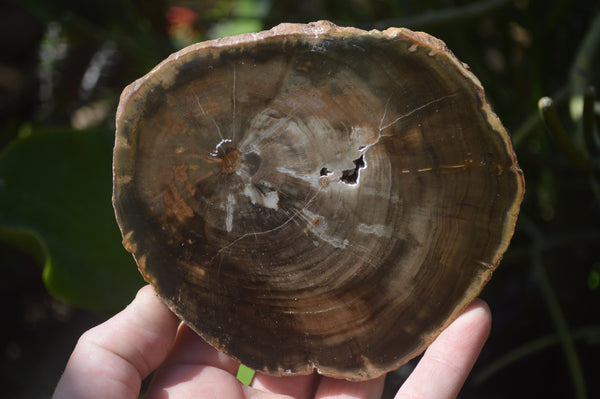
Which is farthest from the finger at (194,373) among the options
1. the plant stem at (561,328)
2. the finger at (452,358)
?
the plant stem at (561,328)

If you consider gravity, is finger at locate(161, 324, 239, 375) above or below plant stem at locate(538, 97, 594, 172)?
below

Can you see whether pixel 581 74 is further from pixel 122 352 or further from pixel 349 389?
pixel 122 352

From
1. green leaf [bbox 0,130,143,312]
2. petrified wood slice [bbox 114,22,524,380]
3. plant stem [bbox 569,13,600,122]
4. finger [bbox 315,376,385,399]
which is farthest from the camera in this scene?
green leaf [bbox 0,130,143,312]

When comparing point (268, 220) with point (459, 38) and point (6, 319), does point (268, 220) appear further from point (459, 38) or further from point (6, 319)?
point (6, 319)

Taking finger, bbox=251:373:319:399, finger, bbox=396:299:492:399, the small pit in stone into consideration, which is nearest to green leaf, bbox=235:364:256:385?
finger, bbox=251:373:319:399

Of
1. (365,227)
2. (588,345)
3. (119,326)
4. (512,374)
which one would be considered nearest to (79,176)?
(119,326)

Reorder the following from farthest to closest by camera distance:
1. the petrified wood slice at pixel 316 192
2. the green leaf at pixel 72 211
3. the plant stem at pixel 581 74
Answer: the green leaf at pixel 72 211
the plant stem at pixel 581 74
the petrified wood slice at pixel 316 192

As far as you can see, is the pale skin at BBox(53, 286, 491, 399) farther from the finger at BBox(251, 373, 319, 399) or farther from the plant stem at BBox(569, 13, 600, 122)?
the plant stem at BBox(569, 13, 600, 122)

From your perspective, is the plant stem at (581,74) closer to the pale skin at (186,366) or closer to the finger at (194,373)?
the pale skin at (186,366)
